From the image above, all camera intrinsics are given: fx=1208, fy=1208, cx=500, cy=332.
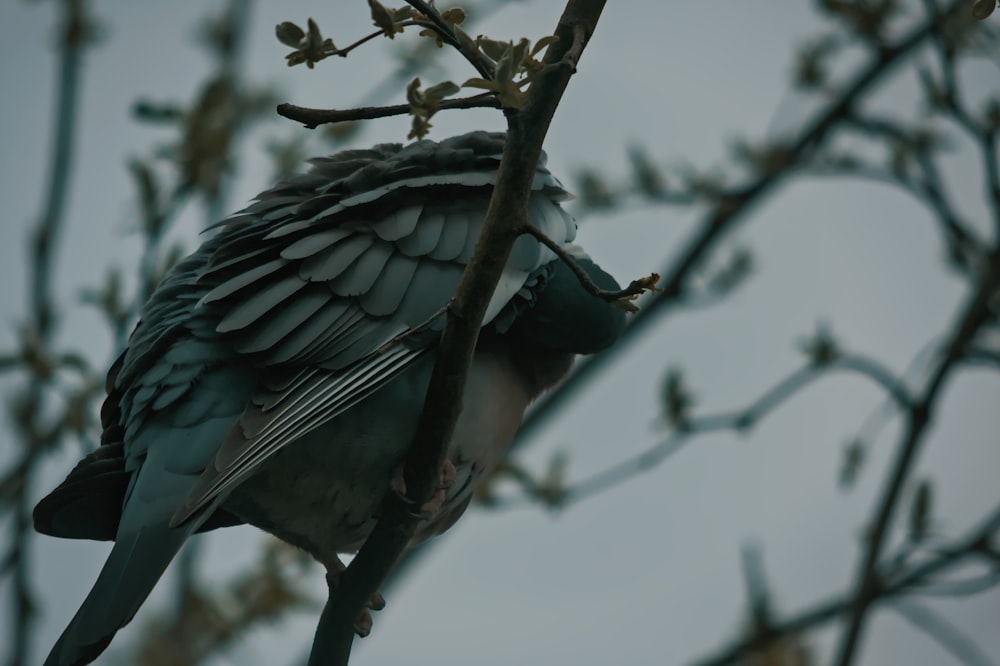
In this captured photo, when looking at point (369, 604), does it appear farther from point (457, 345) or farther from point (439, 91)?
point (439, 91)

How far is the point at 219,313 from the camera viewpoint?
11.4 ft

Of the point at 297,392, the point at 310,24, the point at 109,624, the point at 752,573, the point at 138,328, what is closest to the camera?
the point at 310,24

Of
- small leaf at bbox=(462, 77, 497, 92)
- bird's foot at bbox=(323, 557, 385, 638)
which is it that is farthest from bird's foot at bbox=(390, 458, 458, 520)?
small leaf at bbox=(462, 77, 497, 92)

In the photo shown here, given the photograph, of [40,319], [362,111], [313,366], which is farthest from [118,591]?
[40,319]

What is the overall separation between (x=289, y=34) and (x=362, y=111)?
205mm

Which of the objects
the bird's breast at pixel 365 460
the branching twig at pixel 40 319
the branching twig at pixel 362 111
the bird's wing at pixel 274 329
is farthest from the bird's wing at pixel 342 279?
the branching twig at pixel 40 319

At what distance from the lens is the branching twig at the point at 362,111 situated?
232 centimetres

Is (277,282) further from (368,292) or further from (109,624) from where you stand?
(109,624)

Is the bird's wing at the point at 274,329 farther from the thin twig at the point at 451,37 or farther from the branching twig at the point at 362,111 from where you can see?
the thin twig at the point at 451,37

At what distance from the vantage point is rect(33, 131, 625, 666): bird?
3096 millimetres

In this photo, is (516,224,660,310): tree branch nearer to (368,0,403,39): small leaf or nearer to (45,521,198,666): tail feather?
(368,0,403,39): small leaf

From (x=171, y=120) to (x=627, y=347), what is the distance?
9.10ft

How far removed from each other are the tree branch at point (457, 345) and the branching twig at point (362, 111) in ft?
0.21

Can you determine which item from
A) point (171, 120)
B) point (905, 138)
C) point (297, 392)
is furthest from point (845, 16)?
point (297, 392)
